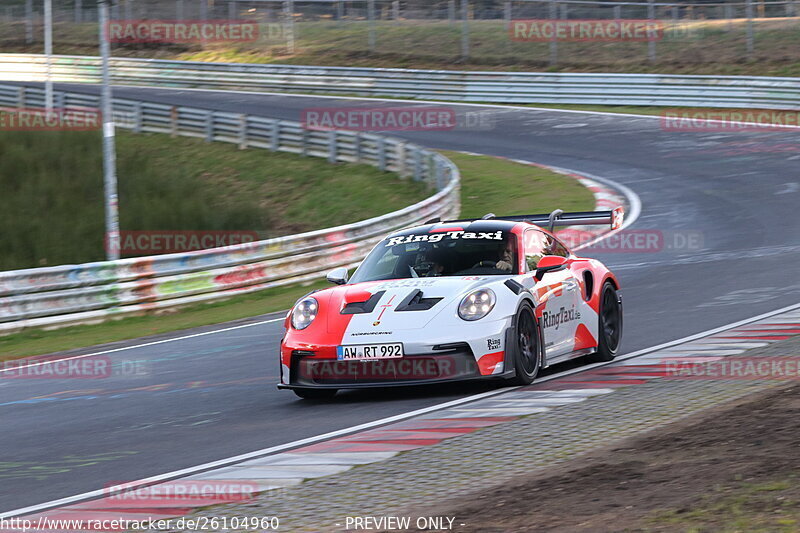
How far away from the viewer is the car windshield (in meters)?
9.97

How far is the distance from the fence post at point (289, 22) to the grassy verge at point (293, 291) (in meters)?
18.7

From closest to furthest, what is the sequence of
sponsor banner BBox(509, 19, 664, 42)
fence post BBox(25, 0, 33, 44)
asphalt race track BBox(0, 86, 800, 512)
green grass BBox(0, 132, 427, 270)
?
asphalt race track BBox(0, 86, 800, 512) → green grass BBox(0, 132, 427, 270) → sponsor banner BBox(509, 19, 664, 42) → fence post BBox(25, 0, 33, 44)

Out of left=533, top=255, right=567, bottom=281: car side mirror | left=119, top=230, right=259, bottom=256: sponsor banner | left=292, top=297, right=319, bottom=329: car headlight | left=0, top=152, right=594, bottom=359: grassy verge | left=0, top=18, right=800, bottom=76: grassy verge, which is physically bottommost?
left=119, top=230, right=259, bottom=256: sponsor banner

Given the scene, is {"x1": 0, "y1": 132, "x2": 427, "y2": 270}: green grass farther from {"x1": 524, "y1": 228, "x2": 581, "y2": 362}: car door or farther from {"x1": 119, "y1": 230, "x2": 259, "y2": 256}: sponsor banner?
{"x1": 524, "y1": 228, "x2": 581, "y2": 362}: car door

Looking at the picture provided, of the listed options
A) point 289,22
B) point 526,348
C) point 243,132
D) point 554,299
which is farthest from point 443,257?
point 289,22

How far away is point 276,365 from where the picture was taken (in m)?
11.6

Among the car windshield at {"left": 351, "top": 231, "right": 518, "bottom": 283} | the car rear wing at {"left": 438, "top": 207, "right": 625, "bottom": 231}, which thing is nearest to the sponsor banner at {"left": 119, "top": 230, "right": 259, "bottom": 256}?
the car rear wing at {"left": 438, "top": 207, "right": 625, "bottom": 231}

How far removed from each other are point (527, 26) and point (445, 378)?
35540 mm

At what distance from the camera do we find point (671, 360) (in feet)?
→ 34.1

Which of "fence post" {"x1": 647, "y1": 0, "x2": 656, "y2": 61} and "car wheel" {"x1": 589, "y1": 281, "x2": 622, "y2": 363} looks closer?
"car wheel" {"x1": 589, "y1": 281, "x2": 622, "y2": 363}

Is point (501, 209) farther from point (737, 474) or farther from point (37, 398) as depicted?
point (737, 474)

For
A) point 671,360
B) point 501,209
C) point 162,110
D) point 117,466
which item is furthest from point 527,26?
point 117,466

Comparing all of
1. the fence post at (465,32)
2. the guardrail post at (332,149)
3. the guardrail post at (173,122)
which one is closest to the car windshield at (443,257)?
the guardrail post at (332,149)

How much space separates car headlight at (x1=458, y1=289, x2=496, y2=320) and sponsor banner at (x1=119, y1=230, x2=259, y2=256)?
14.8 m
